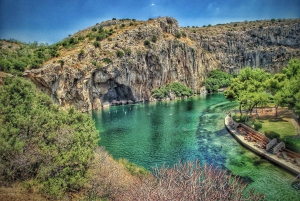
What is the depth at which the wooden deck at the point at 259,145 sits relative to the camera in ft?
70.3

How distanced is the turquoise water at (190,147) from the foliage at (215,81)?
57.0 m

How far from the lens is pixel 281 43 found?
11656 centimetres

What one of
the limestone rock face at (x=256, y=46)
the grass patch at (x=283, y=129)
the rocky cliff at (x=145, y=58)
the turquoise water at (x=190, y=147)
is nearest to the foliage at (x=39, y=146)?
the turquoise water at (x=190, y=147)

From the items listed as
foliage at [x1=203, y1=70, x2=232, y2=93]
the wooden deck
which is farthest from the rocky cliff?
the wooden deck

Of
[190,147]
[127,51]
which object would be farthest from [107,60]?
[190,147]

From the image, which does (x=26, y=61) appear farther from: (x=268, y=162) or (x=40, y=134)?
(x=268, y=162)

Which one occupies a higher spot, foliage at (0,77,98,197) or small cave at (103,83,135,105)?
small cave at (103,83,135,105)

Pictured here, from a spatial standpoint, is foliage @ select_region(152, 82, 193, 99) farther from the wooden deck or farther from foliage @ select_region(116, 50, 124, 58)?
the wooden deck

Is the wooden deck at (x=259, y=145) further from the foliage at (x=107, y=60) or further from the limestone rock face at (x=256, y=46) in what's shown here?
the limestone rock face at (x=256, y=46)

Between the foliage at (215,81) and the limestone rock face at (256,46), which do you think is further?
the limestone rock face at (256,46)

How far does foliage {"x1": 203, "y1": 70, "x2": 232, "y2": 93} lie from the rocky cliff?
12.7 feet

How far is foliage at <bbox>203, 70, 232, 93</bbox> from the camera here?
10462 cm

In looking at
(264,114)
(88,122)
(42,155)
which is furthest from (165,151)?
(264,114)

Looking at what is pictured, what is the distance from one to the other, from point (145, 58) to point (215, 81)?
41.1 m
